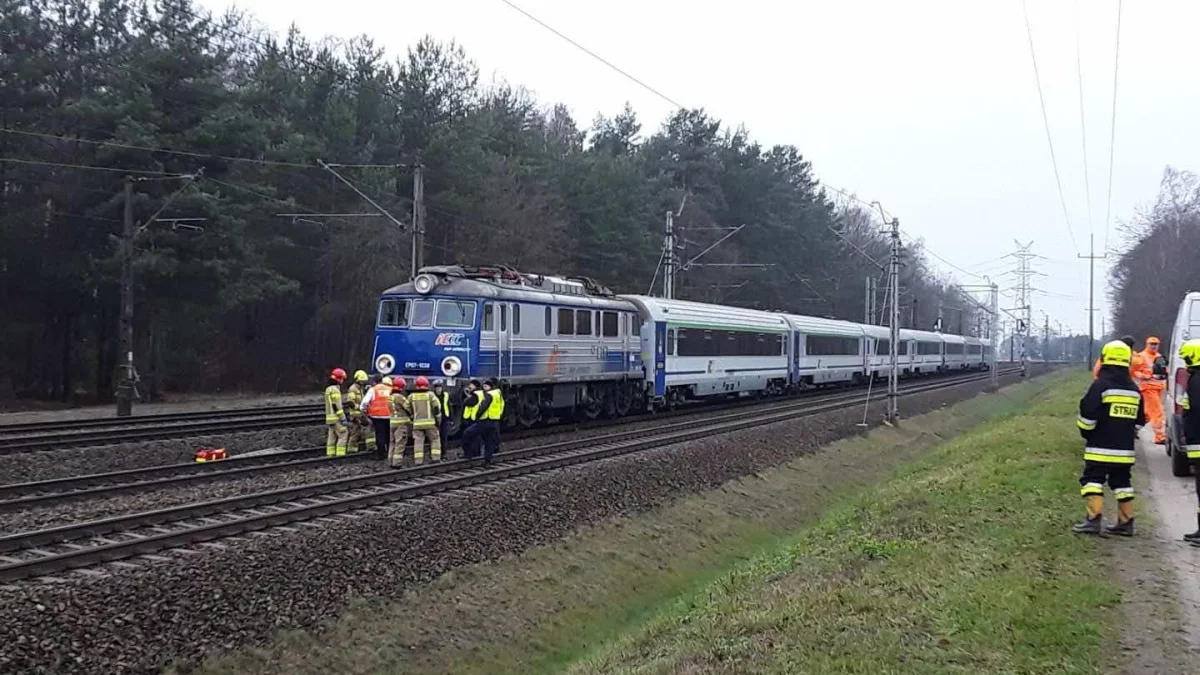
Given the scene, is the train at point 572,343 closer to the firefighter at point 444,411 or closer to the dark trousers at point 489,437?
the firefighter at point 444,411

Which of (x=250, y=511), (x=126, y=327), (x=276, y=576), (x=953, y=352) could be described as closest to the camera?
(x=276, y=576)

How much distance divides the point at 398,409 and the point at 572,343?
740cm

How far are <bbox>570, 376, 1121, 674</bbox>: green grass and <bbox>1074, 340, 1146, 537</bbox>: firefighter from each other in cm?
54

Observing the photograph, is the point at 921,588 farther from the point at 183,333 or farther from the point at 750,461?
the point at 183,333

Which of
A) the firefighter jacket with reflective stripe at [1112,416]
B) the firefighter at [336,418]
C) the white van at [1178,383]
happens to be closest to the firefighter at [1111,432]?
the firefighter jacket with reflective stripe at [1112,416]

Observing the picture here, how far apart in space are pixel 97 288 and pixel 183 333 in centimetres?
549

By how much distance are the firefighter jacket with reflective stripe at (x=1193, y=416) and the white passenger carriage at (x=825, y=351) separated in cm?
2978

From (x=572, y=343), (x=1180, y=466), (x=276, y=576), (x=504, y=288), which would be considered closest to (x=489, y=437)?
(x=504, y=288)

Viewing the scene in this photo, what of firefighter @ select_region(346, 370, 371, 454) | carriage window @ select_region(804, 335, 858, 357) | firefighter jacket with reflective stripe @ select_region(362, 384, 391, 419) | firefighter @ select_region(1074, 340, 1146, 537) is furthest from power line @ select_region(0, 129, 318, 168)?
firefighter @ select_region(1074, 340, 1146, 537)

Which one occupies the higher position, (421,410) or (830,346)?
(830,346)

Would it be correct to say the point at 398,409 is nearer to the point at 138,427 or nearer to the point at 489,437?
the point at 489,437

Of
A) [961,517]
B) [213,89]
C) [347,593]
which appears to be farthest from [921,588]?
[213,89]

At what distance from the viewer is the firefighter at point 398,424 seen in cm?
1728

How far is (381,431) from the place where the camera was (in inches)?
719
